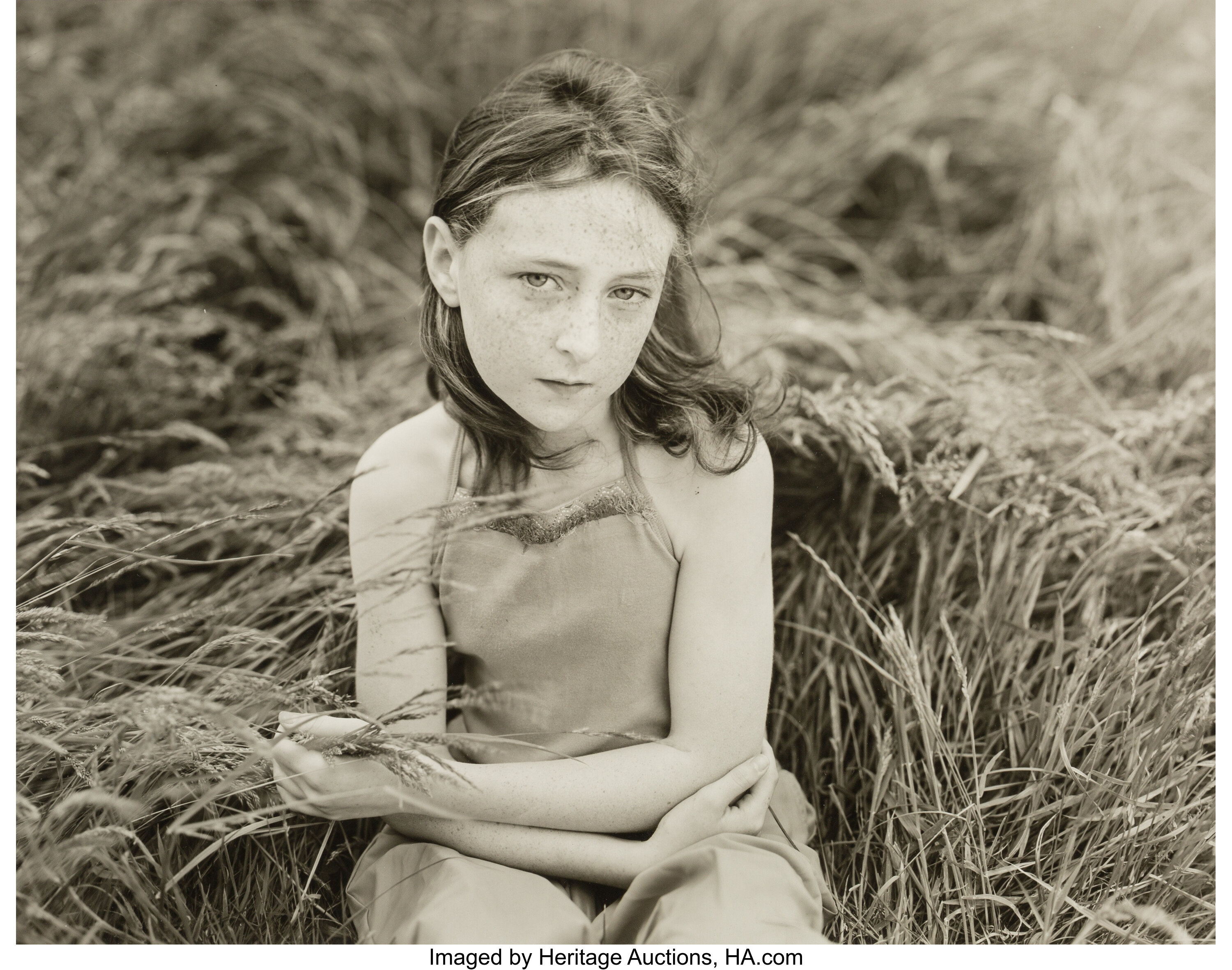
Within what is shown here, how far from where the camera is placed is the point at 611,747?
1483 millimetres

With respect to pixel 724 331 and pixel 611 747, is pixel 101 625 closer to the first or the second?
pixel 611 747

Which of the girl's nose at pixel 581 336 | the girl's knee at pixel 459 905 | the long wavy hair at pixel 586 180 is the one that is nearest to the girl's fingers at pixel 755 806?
the girl's knee at pixel 459 905

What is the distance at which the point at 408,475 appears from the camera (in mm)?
1446

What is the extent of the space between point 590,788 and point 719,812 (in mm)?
179

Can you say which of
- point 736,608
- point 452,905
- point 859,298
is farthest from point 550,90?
point 859,298

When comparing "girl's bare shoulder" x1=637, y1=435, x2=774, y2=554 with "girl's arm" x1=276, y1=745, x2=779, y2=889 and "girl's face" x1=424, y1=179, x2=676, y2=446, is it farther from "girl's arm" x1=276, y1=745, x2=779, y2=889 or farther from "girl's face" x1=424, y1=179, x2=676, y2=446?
"girl's arm" x1=276, y1=745, x2=779, y2=889

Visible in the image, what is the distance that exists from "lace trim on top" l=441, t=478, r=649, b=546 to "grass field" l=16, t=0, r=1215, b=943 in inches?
9.3

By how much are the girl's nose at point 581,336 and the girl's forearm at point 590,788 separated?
21.5 inches

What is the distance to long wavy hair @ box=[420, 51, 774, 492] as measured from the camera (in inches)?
50.9

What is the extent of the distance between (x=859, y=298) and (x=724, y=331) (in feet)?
1.79

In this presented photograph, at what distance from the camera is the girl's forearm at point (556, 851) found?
4.52 feet

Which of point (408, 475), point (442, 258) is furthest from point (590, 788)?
point (442, 258)

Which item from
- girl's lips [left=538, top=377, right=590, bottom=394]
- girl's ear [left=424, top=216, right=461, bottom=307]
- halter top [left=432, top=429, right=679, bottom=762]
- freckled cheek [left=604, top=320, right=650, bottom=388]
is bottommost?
halter top [left=432, top=429, right=679, bottom=762]

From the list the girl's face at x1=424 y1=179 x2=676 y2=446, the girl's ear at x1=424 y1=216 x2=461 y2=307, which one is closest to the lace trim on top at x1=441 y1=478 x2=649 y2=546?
the girl's face at x1=424 y1=179 x2=676 y2=446
